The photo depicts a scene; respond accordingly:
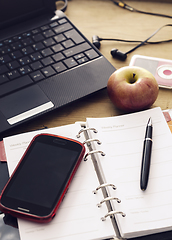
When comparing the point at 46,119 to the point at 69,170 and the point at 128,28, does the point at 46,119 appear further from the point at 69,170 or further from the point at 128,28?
the point at 128,28

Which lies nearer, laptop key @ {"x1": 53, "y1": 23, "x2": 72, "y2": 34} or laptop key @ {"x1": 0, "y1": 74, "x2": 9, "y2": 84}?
laptop key @ {"x1": 0, "y1": 74, "x2": 9, "y2": 84}

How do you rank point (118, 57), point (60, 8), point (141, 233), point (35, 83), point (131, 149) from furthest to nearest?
point (60, 8) → point (118, 57) → point (35, 83) → point (131, 149) → point (141, 233)

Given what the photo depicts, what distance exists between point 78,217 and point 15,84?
1.27 ft

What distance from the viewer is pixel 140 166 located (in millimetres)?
573

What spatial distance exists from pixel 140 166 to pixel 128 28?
0.54 meters

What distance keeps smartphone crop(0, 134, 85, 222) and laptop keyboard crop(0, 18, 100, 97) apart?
0.21 meters

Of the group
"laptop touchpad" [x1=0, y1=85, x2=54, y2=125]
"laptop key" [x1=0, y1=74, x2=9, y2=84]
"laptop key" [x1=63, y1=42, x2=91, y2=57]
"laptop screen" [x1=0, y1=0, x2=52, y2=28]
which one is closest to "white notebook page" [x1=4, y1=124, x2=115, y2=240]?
"laptop touchpad" [x1=0, y1=85, x2=54, y2=125]

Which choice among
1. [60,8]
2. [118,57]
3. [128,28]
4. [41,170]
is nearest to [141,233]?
[41,170]

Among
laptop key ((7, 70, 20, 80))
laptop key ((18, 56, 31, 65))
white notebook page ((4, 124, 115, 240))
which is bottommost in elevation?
white notebook page ((4, 124, 115, 240))

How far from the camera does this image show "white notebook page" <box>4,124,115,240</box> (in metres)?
0.49

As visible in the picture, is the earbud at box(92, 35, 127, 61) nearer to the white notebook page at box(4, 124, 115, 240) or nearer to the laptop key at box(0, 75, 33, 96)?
the laptop key at box(0, 75, 33, 96)

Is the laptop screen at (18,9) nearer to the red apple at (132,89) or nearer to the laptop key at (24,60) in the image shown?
the laptop key at (24,60)

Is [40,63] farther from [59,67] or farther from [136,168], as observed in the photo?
[136,168]

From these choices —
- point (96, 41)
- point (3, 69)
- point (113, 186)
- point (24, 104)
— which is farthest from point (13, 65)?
point (113, 186)
